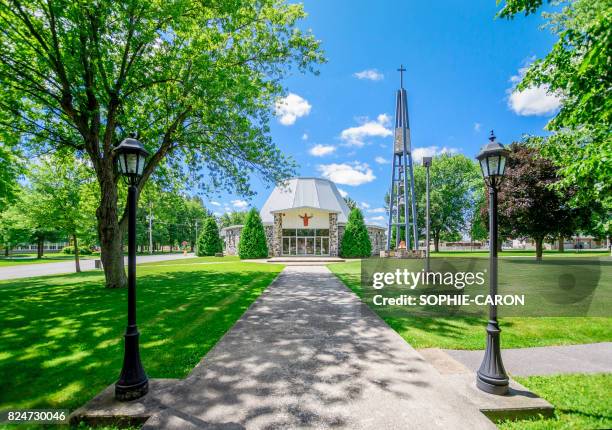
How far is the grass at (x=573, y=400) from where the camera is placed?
3.02m

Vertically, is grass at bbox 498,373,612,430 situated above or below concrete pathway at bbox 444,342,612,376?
above

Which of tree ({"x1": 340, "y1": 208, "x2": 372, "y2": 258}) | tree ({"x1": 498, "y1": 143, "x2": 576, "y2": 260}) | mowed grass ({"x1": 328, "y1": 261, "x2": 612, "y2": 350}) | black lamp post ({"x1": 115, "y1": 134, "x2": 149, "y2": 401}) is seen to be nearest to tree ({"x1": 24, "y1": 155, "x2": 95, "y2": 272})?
black lamp post ({"x1": 115, "y1": 134, "x2": 149, "y2": 401})

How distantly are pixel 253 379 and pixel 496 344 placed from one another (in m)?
3.39

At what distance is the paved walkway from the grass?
68 cm

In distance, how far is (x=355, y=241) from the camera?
1143 inches

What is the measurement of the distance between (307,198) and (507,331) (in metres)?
27.9

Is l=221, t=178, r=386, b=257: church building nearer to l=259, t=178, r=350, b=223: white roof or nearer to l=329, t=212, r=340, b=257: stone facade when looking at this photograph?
l=329, t=212, r=340, b=257: stone facade

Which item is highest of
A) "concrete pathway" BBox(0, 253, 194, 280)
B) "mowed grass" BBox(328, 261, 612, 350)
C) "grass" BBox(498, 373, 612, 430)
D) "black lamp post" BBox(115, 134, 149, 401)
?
"black lamp post" BBox(115, 134, 149, 401)

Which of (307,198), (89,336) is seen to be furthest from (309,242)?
(89,336)

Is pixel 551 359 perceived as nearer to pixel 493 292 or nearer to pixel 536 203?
pixel 493 292

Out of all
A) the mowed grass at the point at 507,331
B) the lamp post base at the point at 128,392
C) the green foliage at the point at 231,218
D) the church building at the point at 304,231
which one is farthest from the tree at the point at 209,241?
the green foliage at the point at 231,218

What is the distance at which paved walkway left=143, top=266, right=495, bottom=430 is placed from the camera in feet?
10.00

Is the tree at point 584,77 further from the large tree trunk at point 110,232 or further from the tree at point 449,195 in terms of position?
the tree at point 449,195

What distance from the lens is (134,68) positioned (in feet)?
31.3
